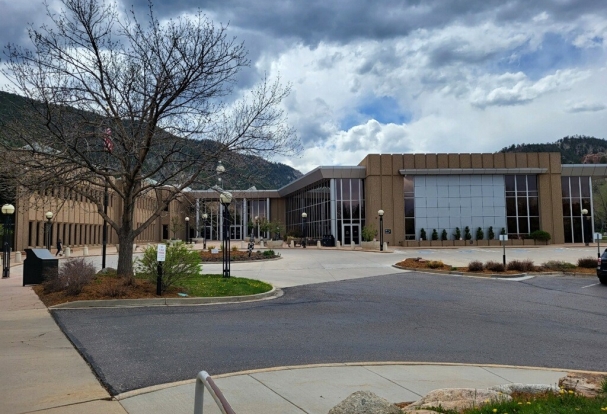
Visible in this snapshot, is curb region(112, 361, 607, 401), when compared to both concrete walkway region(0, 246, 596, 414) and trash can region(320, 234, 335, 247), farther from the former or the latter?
trash can region(320, 234, 335, 247)

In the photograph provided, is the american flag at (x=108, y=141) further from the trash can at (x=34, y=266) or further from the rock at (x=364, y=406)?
the rock at (x=364, y=406)

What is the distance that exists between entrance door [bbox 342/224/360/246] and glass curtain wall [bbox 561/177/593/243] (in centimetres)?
2459

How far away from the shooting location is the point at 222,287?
1585 centimetres

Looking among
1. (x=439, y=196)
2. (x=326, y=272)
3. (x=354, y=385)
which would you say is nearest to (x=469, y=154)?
(x=439, y=196)

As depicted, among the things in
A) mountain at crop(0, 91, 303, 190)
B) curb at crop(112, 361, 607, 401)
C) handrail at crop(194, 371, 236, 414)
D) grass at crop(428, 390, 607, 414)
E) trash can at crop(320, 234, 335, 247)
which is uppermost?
mountain at crop(0, 91, 303, 190)

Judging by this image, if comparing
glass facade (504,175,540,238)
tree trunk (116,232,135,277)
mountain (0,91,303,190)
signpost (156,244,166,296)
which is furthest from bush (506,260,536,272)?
glass facade (504,175,540,238)

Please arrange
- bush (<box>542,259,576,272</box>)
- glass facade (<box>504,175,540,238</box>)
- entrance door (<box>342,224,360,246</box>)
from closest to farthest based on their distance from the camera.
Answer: bush (<box>542,259,576,272</box>), glass facade (<box>504,175,540,238</box>), entrance door (<box>342,224,360,246</box>)

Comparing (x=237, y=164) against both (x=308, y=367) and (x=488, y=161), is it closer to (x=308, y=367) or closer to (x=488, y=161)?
(x=308, y=367)

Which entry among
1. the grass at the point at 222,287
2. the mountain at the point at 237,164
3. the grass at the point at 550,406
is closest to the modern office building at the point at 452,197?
the grass at the point at 222,287

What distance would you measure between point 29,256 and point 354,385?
52.5 ft

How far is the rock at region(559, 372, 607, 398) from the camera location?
17.3 feet

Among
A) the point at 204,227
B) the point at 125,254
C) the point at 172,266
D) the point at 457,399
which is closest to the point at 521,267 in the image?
the point at 172,266

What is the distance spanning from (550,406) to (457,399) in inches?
34.8

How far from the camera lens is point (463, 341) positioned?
916 centimetres
